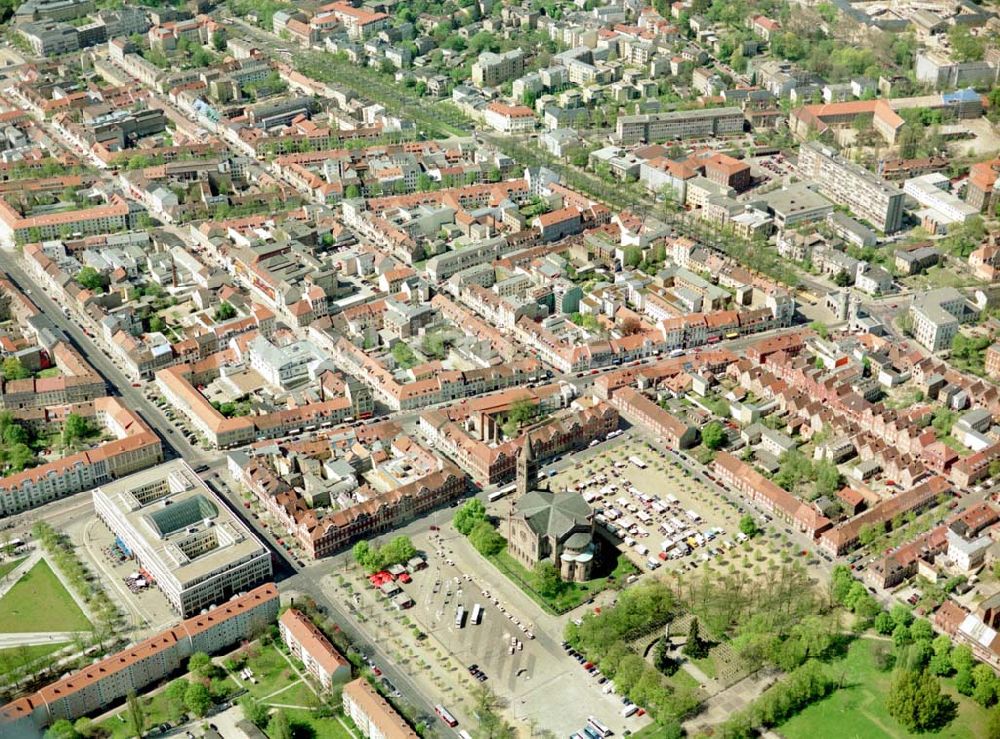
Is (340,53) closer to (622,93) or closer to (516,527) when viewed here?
(622,93)

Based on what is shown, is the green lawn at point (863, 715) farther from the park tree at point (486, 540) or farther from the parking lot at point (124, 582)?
the parking lot at point (124, 582)

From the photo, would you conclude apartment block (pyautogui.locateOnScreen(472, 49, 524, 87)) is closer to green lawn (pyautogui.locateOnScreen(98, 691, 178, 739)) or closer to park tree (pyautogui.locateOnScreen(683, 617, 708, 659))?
park tree (pyautogui.locateOnScreen(683, 617, 708, 659))

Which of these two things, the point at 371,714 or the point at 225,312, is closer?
the point at 371,714

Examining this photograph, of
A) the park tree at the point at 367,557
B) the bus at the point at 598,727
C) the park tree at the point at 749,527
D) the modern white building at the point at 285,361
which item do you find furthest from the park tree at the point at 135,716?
the park tree at the point at 749,527

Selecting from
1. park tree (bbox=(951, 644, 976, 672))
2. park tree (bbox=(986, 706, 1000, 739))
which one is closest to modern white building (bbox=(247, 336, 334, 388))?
park tree (bbox=(951, 644, 976, 672))

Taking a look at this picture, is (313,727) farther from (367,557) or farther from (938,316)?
(938,316)

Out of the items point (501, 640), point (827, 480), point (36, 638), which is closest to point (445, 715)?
point (501, 640)
